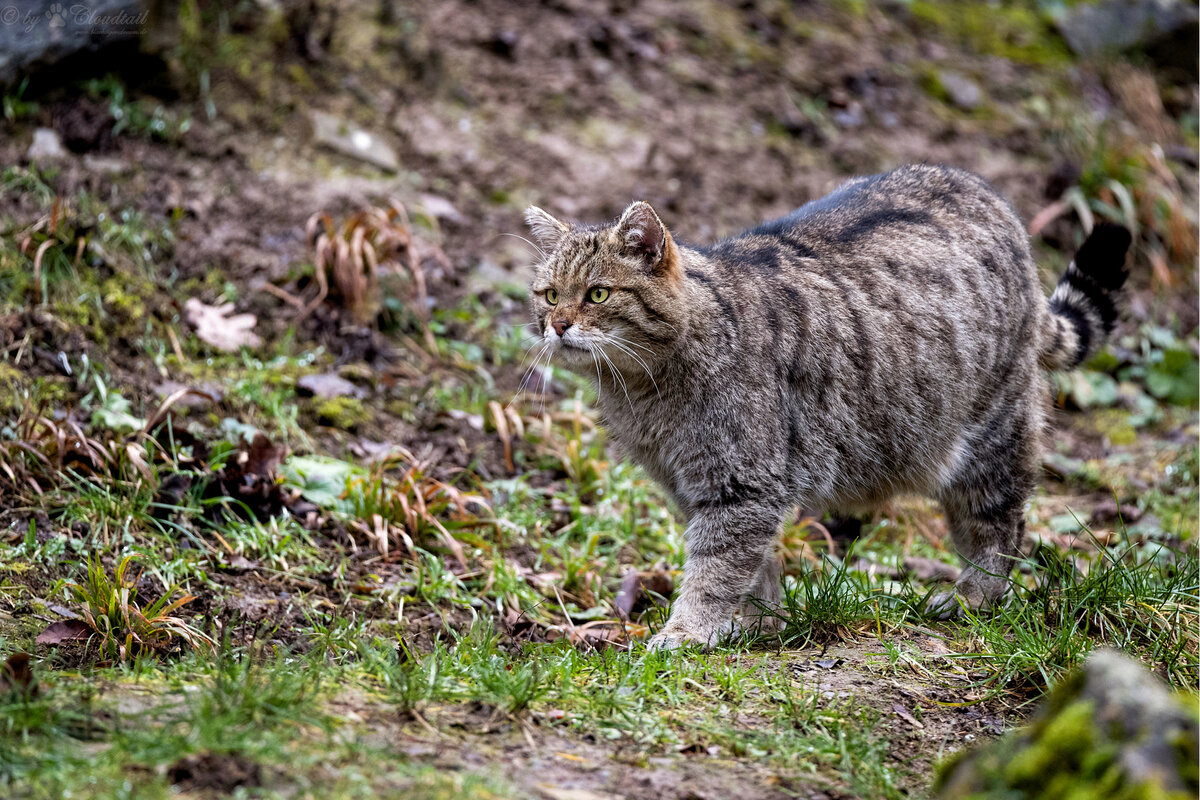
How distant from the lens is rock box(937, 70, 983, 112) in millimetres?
8539

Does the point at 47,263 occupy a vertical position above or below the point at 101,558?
above

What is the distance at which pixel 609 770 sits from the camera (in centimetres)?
253

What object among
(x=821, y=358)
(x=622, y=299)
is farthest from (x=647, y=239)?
(x=821, y=358)

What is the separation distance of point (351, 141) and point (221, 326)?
2.05 metres

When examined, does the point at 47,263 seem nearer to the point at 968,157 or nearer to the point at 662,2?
the point at 662,2

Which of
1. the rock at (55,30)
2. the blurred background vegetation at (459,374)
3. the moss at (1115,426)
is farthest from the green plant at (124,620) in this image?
the moss at (1115,426)

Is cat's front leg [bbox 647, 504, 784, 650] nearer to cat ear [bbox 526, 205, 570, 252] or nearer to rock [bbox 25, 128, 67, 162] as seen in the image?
cat ear [bbox 526, 205, 570, 252]

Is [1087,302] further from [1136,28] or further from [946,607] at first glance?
[1136,28]

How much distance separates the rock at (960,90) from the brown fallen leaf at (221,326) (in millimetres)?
6292

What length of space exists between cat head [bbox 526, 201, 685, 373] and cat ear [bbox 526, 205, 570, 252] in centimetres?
33

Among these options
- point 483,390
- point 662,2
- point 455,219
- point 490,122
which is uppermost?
point 662,2

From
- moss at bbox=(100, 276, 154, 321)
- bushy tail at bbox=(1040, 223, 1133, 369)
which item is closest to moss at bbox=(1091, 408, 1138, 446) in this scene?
bushy tail at bbox=(1040, 223, 1133, 369)

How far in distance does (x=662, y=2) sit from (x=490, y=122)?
229cm

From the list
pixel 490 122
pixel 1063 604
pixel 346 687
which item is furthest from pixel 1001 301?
pixel 490 122
